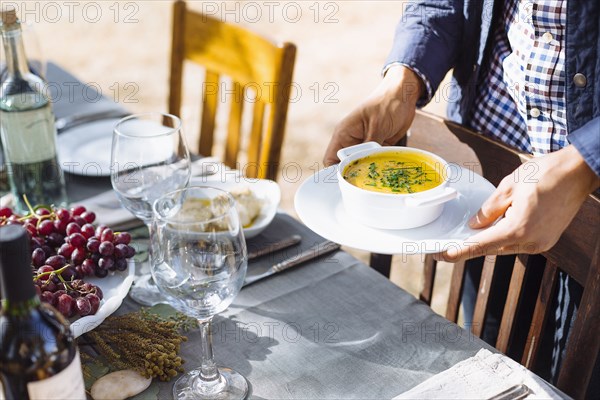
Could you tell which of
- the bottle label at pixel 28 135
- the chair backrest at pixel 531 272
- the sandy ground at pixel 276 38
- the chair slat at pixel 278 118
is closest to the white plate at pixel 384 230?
the chair backrest at pixel 531 272

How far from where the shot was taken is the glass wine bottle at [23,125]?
128 cm

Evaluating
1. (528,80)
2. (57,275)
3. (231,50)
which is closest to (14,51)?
(57,275)

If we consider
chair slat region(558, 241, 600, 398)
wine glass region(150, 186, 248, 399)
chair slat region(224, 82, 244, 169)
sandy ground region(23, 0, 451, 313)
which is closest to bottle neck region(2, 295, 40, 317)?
wine glass region(150, 186, 248, 399)

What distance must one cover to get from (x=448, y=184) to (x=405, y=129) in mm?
330

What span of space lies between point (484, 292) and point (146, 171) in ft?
2.08

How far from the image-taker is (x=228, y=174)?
1.49m

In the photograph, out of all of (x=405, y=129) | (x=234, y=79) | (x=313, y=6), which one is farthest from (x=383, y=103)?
(x=313, y=6)

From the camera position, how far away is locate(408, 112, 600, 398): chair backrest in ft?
3.52

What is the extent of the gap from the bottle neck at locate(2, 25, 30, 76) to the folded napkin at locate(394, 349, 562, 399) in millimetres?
877

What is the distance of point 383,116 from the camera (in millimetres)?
1330

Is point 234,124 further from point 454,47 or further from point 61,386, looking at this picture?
point 61,386

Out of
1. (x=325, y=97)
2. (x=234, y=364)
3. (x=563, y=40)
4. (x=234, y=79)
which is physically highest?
(x=563, y=40)

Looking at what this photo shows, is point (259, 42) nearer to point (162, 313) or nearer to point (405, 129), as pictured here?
point (405, 129)

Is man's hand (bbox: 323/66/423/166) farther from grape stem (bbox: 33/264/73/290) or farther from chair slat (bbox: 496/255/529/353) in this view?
grape stem (bbox: 33/264/73/290)
